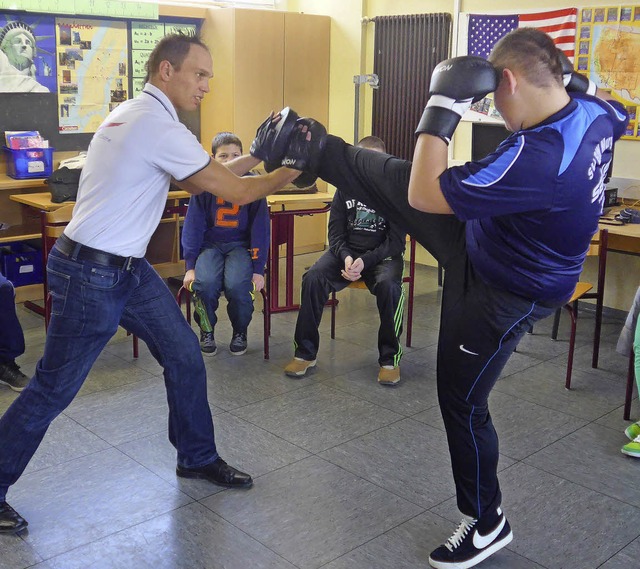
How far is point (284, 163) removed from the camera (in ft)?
7.83

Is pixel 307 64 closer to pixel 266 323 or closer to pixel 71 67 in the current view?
pixel 71 67

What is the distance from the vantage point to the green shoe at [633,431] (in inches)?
127

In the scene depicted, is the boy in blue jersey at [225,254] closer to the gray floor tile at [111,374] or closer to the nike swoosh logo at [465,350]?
the gray floor tile at [111,374]

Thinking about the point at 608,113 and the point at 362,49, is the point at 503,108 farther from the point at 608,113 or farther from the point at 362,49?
the point at 362,49

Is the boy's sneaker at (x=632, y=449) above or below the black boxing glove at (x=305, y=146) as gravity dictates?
below

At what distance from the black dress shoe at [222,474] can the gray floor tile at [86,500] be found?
0.11 meters

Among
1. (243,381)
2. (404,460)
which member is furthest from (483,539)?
(243,381)

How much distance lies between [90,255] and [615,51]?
149 inches

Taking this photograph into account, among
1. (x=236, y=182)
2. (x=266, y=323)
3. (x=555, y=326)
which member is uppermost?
(x=236, y=182)

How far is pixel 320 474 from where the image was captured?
291 centimetres

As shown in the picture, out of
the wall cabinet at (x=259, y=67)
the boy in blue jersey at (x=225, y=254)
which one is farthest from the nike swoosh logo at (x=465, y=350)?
the wall cabinet at (x=259, y=67)

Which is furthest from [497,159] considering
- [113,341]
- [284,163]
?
[113,341]

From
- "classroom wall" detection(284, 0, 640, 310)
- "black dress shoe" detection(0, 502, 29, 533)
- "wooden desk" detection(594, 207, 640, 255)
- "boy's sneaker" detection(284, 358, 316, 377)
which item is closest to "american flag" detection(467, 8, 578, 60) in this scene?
"classroom wall" detection(284, 0, 640, 310)

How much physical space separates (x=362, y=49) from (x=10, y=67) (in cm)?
268
